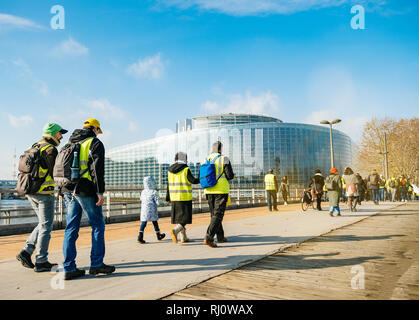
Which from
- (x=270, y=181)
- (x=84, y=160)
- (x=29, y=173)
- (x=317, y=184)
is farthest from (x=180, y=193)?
(x=317, y=184)

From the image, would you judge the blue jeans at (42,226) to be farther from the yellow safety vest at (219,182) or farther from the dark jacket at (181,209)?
the yellow safety vest at (219,182)

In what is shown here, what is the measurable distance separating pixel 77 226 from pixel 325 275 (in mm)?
3017

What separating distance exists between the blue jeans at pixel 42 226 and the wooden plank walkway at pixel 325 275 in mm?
2112

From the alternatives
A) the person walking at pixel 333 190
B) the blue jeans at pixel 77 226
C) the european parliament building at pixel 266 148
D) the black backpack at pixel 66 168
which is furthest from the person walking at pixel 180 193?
the european parliament building at pixel 266 148

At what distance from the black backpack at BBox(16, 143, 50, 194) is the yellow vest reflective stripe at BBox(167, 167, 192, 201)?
91.7 inches

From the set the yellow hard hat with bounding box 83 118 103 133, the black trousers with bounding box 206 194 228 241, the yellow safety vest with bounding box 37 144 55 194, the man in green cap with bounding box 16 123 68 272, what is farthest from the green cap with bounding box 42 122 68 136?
the black trousers with bounding box 206 194 228 241

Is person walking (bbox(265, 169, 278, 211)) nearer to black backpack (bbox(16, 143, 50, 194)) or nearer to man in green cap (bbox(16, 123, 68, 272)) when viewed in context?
man in green cap (bbox(16, 123, 68, 272))

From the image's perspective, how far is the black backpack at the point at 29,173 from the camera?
4012 millimetres

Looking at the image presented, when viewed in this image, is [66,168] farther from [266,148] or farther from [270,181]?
Answer: [266,148]

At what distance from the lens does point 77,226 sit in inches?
149

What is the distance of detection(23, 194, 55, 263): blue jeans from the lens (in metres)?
4.02

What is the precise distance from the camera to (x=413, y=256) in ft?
15.2
